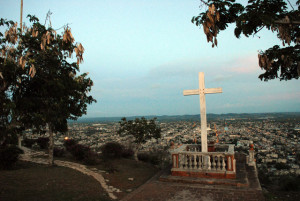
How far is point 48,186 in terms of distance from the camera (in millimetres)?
6664

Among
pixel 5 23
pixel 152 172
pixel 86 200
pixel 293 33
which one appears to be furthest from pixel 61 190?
pixel 293 33

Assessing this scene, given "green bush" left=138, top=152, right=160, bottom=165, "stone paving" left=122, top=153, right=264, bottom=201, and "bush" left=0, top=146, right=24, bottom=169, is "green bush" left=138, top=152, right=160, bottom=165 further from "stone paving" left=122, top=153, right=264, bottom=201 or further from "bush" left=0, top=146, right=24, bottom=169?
"bush" left=0, top=146, right=24, bottom=169

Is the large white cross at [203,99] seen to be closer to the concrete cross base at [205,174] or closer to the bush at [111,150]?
the concrete cross base at [205,174]

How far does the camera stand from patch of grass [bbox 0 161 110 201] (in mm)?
5754

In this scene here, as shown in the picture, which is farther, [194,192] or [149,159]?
[149,159]

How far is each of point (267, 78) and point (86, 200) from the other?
22.7 feet

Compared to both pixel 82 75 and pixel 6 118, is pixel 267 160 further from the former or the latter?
pixel 6 118

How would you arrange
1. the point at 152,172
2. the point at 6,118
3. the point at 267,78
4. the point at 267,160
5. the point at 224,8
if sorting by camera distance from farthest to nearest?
the point at 267,160 < the point at 152,172 < the point at 267,78 < the point at 6,118 < the point at 224,8

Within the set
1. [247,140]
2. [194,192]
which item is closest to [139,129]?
[194,192]

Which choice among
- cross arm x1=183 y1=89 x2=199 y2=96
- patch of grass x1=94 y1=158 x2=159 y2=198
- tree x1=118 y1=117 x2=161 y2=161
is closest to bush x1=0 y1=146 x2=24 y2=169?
patch of grass x1=94 y1=158 x2=159 y2=198

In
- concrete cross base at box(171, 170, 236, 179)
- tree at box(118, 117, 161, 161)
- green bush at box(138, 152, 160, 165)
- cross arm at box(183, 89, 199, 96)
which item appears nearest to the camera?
concrete cross base at box(171, 170, 236, 179)

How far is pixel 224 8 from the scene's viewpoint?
511cm

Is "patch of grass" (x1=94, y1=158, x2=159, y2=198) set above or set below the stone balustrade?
below

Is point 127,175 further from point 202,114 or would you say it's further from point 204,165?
point 202,114
